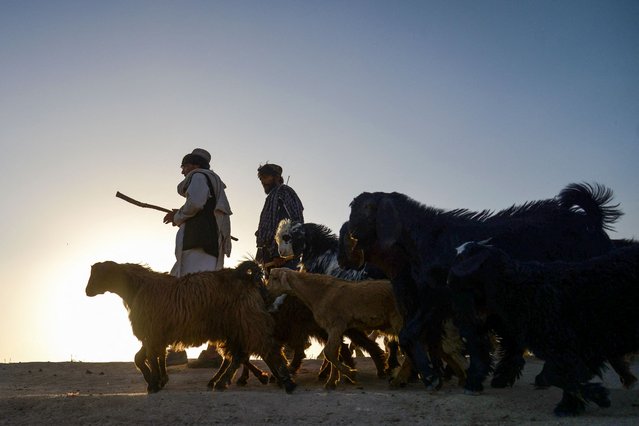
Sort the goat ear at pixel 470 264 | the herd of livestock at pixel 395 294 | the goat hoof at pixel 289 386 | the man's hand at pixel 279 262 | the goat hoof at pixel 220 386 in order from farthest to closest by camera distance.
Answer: the man's hand at pixel 279 262, the goat hoof at pixel 220 386, the goat hoof at pixel 289 386, the herd of livestock at pixel 395 294, the goat ear at pixel 470 264

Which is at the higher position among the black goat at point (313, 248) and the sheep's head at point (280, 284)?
the black goat at point (313, 248)

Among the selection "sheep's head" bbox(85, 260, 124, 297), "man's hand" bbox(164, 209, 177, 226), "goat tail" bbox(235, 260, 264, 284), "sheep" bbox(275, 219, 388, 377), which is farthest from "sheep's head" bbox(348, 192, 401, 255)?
"man's hand" bbox(164, 209, 177, 226)

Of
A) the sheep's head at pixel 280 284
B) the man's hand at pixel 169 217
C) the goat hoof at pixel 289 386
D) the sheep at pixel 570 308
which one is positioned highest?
the man's hand at pixel 169 217

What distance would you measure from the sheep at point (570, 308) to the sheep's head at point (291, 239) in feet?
14.0

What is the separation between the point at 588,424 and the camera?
5531mm

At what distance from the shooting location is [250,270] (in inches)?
326

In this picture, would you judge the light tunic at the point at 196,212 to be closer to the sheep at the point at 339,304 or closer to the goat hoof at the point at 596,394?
the sheep at the point at 339,304

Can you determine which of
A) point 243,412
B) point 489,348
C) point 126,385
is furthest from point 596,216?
point 126,385

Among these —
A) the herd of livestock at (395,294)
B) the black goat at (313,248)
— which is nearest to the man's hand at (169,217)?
the black goat at (313,248)

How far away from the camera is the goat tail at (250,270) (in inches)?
324

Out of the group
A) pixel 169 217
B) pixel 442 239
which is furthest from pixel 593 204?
pixel 169 217

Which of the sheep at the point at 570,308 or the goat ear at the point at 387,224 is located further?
the goat ear at the point at 387,224

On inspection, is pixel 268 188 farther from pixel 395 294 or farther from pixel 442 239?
pixel 442 239

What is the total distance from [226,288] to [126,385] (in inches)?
94.0
